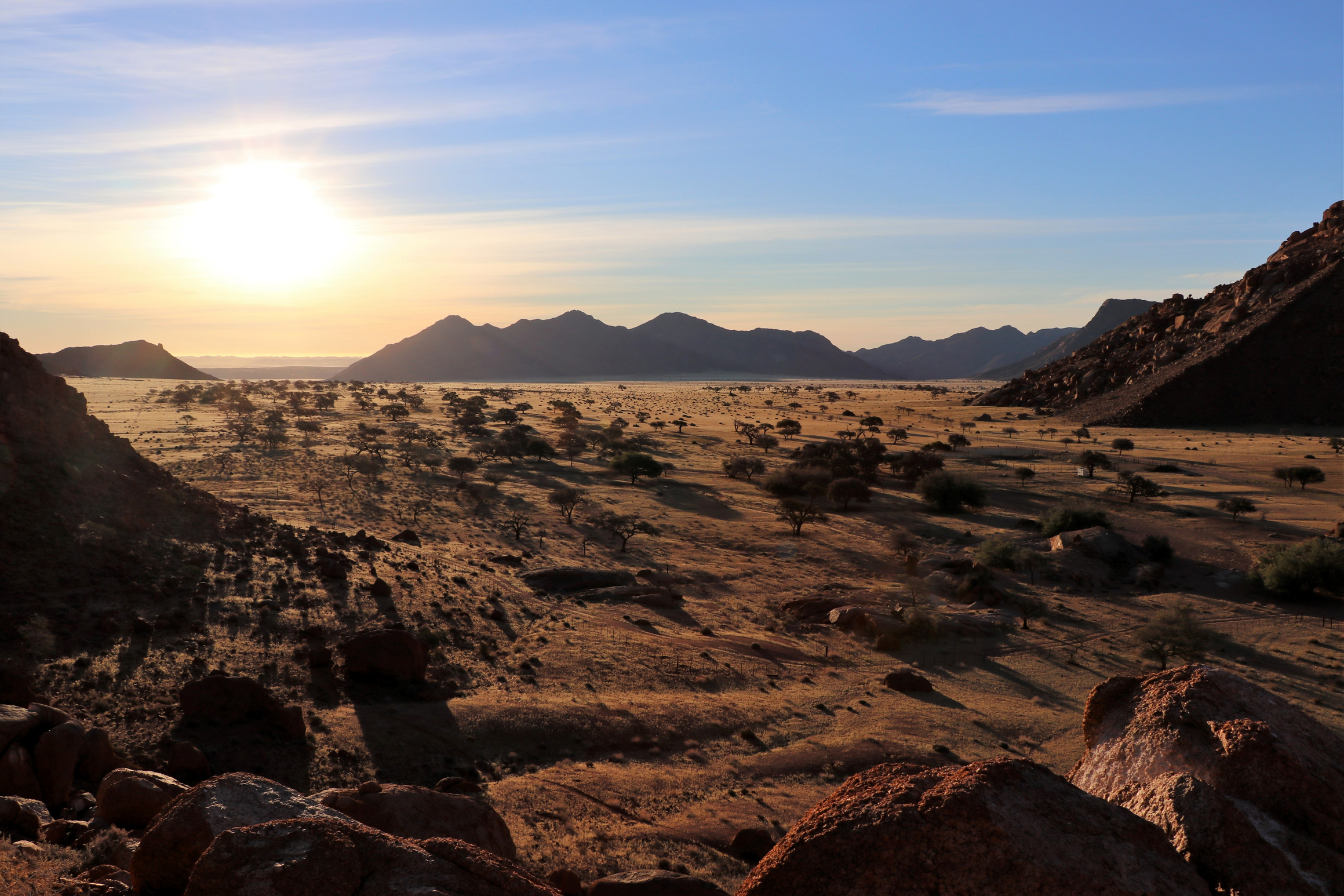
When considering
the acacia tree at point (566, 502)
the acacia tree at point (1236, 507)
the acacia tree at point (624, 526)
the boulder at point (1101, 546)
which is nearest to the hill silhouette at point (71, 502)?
the acacia tree at point (624, 526)

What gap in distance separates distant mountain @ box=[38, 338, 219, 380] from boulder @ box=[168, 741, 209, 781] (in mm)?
192431

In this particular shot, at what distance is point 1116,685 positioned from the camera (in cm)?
584

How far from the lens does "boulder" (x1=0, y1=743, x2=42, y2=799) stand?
752 centimetres

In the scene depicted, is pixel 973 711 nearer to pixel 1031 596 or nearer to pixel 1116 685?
pixel 1031 596

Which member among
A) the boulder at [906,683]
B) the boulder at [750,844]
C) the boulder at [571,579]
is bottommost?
the boulder at [906,683]

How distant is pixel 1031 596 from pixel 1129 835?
69.6 feet

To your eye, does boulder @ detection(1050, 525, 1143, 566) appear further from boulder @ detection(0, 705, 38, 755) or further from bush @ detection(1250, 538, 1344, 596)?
boulder @ detection(0, 705, 38, 755)

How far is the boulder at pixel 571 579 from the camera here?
20.9m

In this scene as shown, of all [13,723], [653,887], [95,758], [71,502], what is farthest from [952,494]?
[13,723]

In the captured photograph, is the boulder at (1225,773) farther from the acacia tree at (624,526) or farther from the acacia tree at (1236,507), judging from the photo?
the acacia tree at (1236,507)

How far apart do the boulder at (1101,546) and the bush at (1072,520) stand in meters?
1.35

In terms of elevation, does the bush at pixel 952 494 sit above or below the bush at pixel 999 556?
above

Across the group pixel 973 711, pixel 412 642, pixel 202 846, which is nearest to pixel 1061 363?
pixel 973 711

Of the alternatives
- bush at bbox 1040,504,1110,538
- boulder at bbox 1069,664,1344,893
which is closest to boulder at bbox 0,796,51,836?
boulder at bbox 1069,664,1344,893
